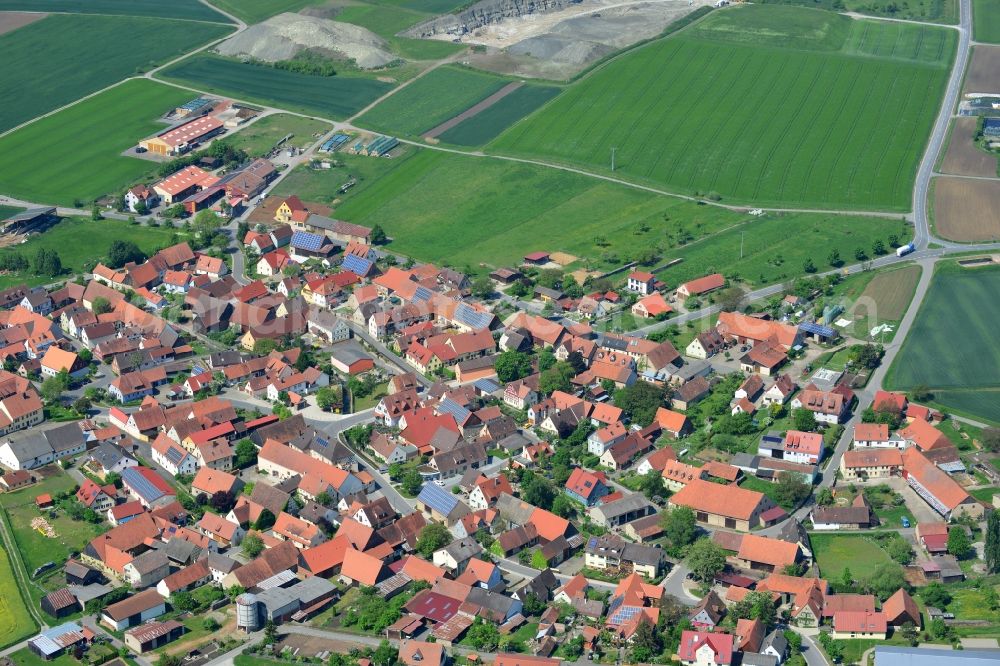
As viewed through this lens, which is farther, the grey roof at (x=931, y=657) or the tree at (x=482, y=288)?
the tree at (x=482, y=288)

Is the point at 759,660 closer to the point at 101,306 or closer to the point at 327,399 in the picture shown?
the point at 327,399

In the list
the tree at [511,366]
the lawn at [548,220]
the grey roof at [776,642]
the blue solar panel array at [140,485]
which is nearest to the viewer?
the grey roof at [776,642]

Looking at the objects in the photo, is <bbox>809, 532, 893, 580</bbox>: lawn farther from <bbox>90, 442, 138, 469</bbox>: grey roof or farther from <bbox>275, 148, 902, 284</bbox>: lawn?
<bbox>90, 442, 138, 469</bbox>: grey roof

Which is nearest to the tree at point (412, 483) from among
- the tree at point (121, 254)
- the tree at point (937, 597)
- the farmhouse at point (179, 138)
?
the tree at point (937, 597)

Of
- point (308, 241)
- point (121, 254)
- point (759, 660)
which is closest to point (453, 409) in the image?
point (759, 660)

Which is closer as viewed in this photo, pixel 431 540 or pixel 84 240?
pixel 431 540

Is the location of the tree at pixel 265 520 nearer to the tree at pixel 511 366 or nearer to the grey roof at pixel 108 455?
the grey roof at pixel 108 455

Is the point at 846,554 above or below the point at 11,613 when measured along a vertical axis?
below

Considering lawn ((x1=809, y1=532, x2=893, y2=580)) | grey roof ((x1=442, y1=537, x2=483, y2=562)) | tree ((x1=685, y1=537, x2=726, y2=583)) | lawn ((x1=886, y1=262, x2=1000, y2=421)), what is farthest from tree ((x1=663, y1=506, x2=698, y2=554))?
lawn ((x1=886, y1=262, x2=1000, y2=421))
